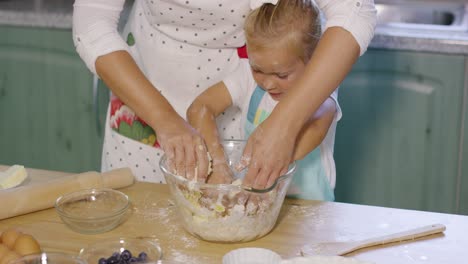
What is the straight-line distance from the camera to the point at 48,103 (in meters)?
2.87

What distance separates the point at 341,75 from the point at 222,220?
0.37 metres

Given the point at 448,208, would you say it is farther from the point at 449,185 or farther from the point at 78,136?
the point at 78,136

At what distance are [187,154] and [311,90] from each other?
0.85 feet

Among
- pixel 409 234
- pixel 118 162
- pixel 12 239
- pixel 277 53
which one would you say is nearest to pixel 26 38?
pixel 118 162

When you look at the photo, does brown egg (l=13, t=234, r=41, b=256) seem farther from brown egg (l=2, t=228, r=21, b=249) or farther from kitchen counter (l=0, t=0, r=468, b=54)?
kitchen counter (l=0, t=0, r=468, b=54)

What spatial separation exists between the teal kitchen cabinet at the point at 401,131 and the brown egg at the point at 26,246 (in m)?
1.45

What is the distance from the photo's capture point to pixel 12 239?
129 cm

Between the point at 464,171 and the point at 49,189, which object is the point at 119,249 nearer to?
the point at 49,189

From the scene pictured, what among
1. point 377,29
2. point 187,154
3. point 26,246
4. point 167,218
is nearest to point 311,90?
point 187,154

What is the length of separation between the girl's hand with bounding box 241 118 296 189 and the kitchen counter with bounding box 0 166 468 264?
11 centimetres

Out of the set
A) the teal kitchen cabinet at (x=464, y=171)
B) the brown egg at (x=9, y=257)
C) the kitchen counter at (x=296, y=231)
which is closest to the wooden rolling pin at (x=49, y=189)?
the kitchen counter at (x=296, y=231)

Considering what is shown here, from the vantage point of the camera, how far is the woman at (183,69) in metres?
1.43

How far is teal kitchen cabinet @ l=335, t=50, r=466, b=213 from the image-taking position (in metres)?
2.46

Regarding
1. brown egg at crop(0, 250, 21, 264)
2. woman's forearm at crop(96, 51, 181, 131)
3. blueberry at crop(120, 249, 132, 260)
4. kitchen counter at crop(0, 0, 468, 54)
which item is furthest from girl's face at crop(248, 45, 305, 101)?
kitchen counter at crop(0, 0, 468, 54)
